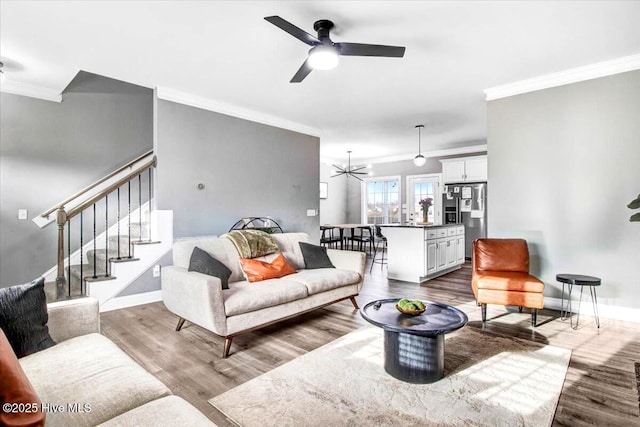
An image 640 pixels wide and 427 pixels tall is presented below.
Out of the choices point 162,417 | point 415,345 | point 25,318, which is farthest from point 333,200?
point 162,417

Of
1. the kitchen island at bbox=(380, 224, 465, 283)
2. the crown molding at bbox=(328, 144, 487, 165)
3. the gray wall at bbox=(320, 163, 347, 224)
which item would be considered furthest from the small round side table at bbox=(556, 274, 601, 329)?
the gray wall at bbox=(320, 163, 347, 224)

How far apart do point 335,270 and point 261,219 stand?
206cm

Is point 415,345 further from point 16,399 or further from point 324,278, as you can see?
point 16,399

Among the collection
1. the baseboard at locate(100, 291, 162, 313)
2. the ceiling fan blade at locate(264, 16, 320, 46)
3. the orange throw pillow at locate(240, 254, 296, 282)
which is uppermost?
the ceiling fan blade at locate(264, 16, 320, 46)

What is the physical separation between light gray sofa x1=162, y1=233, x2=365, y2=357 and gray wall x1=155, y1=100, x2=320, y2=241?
1333 millimetres

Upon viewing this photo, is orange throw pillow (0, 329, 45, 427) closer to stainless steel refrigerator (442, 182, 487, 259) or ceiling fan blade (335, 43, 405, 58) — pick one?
ceiling fan blade (335, 43, 405, 58)

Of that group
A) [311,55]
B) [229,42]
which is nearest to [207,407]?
[311,55]

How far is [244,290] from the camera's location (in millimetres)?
2820

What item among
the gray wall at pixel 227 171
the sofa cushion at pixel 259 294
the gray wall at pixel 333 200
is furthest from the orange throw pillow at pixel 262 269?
the gray wall at pixel 333 200

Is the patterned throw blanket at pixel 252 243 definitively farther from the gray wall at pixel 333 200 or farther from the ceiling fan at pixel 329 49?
the gray wall at pixel 333 200

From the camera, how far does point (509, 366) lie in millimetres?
2393

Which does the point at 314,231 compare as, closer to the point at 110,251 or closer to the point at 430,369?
the point at 110,251

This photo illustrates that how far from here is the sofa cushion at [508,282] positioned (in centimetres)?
312

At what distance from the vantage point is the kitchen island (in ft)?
17.0
